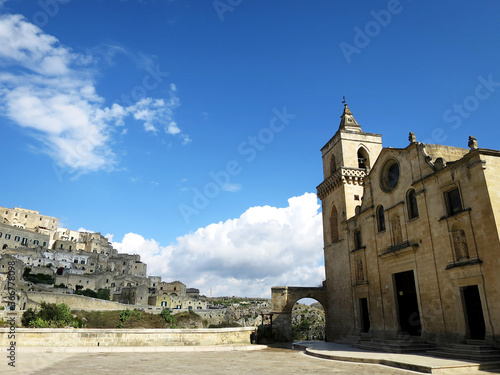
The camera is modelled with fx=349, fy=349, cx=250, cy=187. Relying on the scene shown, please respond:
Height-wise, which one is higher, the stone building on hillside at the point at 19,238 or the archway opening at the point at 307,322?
the stone building on hillside at the point at 19,238

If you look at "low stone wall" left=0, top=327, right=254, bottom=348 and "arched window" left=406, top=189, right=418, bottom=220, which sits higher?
"arched window" left=406, top=189, right=418, bottom=220

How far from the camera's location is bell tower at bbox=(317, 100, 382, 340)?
1112 inches

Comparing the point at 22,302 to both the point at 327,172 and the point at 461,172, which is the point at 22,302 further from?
the point at 461,172

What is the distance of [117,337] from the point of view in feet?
62.6

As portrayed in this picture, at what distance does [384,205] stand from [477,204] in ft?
25.9

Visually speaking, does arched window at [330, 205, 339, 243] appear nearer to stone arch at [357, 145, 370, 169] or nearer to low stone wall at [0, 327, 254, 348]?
stone arch at [357, 145, 370, 169]

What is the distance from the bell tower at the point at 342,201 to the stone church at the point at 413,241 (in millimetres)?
88

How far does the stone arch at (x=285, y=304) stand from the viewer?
28.8 meters

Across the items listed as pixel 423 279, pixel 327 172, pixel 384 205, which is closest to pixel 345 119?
pixel 327 172

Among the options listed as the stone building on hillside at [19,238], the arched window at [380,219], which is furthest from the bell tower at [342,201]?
the stone building on hillside at [19,238]

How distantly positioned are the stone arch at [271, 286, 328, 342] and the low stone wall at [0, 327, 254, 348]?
6532 mm

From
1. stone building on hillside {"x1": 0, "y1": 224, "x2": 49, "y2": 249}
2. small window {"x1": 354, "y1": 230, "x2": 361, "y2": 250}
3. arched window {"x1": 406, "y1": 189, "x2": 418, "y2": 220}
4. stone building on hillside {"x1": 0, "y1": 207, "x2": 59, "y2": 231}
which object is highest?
stone building on hillside {"x1": 0, "y1": 207, "x2": 59, "y2": 231}

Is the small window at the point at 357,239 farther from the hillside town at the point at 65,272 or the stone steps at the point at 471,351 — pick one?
the hillside town at the point at 65,272

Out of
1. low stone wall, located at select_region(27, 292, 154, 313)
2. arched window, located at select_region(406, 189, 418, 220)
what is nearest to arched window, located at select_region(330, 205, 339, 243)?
arched window, located at select_region(406, 189, 418, 220)
